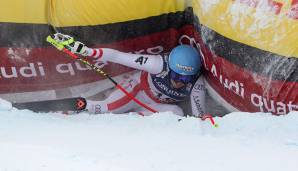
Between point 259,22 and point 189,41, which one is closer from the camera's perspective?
point 259,22

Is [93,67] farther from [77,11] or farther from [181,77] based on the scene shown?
[181,77]

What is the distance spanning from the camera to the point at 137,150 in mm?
2279

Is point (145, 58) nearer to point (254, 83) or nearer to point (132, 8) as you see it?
point (132, 8)

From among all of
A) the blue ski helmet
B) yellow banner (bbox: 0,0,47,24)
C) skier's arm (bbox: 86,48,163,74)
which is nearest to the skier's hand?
skier's arm (bbox: 86,48,163,74)

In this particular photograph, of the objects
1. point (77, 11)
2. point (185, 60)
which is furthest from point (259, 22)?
point (77, 11)

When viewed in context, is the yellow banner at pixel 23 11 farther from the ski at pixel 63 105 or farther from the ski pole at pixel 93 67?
the ski at pixel 63 105

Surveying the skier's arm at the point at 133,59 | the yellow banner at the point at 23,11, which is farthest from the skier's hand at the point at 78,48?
the yellow banner at the point at 23,11

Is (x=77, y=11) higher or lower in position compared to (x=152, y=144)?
lower

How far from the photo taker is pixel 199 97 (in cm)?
406

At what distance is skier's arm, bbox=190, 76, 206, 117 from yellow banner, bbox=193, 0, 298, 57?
29.5 inches

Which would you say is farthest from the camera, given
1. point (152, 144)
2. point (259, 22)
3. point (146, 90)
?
point (146, 90)

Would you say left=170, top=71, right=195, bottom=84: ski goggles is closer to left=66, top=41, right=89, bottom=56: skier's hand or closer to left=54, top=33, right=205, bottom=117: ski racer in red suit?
left=54, top=33, right=205, bottom=117: ski racer in red suit

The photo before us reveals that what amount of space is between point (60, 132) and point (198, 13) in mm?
1472

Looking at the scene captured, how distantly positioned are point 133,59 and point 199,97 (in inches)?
25.4
